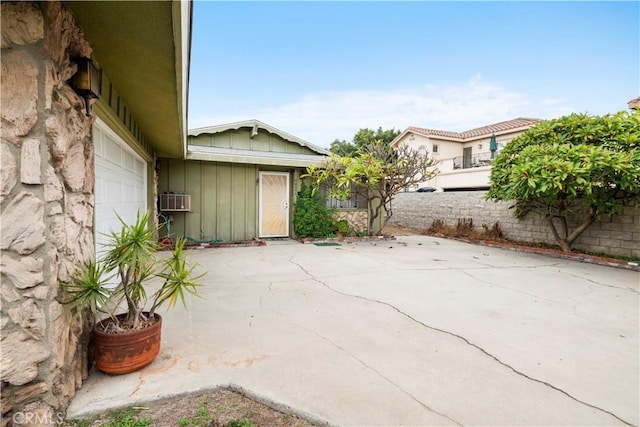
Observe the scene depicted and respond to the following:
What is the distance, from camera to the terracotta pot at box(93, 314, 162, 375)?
2184 millimetres

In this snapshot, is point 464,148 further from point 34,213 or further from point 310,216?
point 34,213

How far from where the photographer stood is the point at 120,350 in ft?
7.19

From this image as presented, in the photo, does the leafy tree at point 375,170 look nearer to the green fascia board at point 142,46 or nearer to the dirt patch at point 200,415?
the green fascia board at point 142,46

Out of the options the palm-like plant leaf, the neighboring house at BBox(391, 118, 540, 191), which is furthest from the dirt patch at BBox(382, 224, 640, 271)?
the palm-like plant leaf

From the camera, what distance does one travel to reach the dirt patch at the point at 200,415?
5.96ft

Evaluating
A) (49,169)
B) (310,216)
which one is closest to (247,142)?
(310,216)

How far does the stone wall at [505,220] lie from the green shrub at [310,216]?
17.0 ft

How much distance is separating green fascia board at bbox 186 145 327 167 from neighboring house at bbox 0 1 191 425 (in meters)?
5.62

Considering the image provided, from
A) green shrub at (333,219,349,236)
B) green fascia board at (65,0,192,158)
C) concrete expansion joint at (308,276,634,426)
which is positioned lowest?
concrete expansion joint at (308,276,634,426)

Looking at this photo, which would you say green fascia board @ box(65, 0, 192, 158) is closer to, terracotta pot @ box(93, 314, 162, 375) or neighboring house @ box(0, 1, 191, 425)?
neighboring house @ box(0, 1, 191, 425)

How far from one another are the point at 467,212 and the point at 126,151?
1051cm

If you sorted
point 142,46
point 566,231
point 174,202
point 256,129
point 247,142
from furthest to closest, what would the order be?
point 247,142 < point 256,129 < point 174,202 < point 566,231 < point 142,46

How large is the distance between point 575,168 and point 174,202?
9214 millimetres

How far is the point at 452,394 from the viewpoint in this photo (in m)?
2.14
